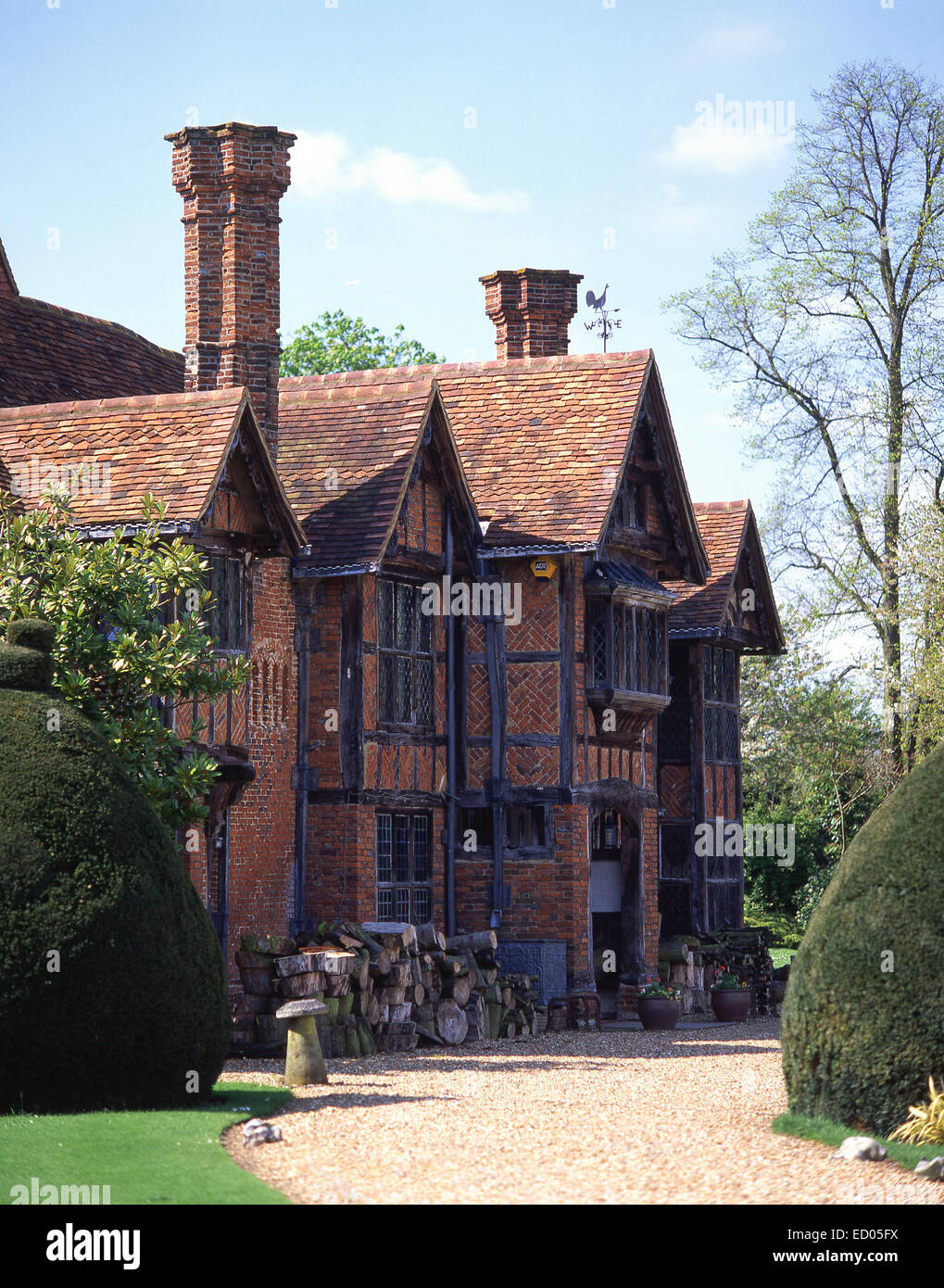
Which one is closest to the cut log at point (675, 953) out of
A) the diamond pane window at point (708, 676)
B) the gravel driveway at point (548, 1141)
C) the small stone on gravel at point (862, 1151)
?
the diamond pane window at point (708, 676)

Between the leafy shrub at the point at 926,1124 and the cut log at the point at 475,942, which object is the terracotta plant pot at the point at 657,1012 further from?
the leafy shrub at the point at 926,1124

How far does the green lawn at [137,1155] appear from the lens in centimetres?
965

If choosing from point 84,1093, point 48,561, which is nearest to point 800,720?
point 48,561

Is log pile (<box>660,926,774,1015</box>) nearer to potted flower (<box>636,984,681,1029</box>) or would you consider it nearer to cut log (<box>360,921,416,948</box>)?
potted flower (<box>636,984,681,1029</box>)

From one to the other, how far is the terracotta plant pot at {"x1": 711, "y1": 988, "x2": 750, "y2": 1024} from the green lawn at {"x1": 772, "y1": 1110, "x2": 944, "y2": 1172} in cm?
A: 1220

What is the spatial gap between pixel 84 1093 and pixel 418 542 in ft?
36.7

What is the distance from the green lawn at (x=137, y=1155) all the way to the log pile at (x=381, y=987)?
536 cm

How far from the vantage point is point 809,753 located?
113ft

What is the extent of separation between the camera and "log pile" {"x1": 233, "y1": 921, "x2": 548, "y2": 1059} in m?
18.3

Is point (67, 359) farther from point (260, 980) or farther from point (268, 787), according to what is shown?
point (260, 980)

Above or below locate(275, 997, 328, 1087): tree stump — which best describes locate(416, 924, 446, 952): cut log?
above

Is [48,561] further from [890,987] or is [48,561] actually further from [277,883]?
[890,987]

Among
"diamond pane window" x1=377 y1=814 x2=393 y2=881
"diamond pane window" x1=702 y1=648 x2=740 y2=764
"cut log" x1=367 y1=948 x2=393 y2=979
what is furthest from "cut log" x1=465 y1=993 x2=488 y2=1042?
"diamond pane window" x1=702 y1=648 x2=740 y2=764
